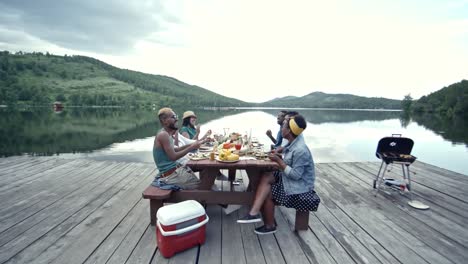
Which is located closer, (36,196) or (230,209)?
(230,209)

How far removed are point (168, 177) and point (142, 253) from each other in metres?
1.02

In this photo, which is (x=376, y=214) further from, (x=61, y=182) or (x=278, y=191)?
(x=61, y=182)

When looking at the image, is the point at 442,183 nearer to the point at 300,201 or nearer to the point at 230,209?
the point at 300,201

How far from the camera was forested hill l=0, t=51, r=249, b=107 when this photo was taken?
78.9 m

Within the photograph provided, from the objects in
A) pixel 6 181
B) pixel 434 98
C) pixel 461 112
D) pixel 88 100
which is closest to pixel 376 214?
pixel 6 181

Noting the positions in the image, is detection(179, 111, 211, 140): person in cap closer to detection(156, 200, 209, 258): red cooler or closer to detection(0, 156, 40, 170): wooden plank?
detection(156, 200, 209, 258): red cooler

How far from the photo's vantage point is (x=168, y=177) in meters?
3.37

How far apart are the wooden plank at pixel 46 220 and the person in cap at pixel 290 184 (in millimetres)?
2912

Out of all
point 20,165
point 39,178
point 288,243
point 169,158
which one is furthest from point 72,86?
point 288,243

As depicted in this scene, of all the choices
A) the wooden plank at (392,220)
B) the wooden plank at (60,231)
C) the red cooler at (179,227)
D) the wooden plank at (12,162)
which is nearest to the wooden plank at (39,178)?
the wooden plank at (12,162)

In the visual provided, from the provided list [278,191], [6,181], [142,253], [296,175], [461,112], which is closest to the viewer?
[142,253]

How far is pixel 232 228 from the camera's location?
134 inches

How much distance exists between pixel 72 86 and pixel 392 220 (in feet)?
395

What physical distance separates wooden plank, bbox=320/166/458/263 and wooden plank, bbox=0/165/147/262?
15.7 feet
